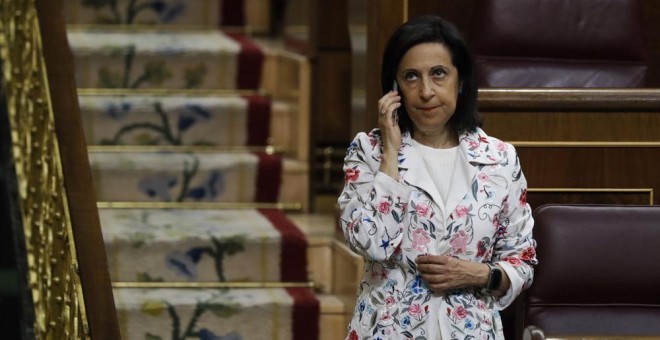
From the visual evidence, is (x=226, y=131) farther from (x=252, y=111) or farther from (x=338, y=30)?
(x=338, y=30)

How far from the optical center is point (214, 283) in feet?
14.2

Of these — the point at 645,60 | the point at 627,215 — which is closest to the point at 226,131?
the point at 645,60

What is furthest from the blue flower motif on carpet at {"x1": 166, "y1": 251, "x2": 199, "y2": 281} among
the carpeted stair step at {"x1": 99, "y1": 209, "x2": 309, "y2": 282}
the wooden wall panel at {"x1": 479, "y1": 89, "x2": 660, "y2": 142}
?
the wooden wall panel at {"x1": 479, "y1": 89, "x2": 660, "y2": 142}

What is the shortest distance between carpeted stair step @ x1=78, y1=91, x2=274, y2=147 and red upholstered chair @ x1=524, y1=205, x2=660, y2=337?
2.02 m

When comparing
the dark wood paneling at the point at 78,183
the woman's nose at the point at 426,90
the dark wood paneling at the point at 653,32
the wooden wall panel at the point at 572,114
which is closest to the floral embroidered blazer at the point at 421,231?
the woman's nose at the point at 426,90

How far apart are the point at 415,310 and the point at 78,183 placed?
0.73 metres

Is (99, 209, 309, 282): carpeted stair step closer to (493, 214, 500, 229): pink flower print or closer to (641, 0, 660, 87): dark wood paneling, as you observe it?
(641, 0, 660, 87): dark wood paneling

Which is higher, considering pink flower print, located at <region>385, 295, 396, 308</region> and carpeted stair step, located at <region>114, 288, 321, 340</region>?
pink flower print, located at <region>385, 295, 396, 308</region>

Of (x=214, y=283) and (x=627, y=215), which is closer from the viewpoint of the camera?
(x=627, y=215)

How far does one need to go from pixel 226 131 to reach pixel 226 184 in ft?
0.90

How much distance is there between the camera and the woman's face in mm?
2688

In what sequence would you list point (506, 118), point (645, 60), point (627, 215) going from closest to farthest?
point (627, 215) < point (506, 118) < point (645, 60)

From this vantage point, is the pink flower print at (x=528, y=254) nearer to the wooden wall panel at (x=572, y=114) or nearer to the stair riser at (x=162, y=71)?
the wooden wall panel at (x=572, y=114)

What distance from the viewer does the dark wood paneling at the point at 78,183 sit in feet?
9.21
